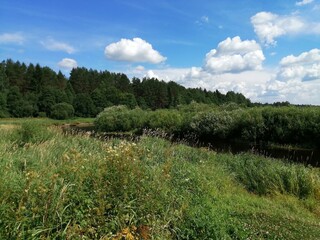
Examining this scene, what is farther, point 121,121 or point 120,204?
point 121,121

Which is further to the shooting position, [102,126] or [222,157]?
[102,126]

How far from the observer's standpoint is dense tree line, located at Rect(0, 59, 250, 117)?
70.1 m

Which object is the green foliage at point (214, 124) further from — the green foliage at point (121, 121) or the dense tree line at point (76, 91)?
the dense tree line at point (76, 91)

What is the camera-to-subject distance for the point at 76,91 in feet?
307

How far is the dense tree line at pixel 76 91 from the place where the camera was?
230 feet

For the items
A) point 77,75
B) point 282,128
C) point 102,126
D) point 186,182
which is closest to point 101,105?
point 77,75

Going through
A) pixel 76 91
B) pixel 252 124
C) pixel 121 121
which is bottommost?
pixel 121 121

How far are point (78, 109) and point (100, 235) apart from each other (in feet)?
250

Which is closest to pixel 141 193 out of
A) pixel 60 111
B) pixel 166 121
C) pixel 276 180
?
pixel 276 180

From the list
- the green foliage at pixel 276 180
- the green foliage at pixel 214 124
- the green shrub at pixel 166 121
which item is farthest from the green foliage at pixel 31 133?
the green shrub at pixel 166 121

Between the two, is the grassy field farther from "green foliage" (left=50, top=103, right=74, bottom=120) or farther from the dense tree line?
"green foliage" (left=50, top=103, right=74, bottom=120)

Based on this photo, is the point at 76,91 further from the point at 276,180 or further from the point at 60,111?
the point at 276,180

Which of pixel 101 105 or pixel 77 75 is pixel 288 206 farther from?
pixel 77 75

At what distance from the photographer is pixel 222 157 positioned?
12.8 metres
